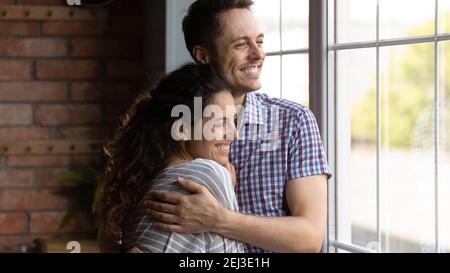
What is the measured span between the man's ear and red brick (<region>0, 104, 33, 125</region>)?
1.69 metres

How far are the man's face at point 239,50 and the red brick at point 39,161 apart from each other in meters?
1.75

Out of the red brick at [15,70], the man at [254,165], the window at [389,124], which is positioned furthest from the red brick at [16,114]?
the man at [254,165]

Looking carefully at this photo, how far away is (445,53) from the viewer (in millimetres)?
1545

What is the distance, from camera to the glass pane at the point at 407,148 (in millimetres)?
1604

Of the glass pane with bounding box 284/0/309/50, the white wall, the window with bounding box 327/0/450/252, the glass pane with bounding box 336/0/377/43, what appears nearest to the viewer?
the window with bounding box 327/0/450/252

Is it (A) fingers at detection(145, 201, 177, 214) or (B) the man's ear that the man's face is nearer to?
(B) the man's ear

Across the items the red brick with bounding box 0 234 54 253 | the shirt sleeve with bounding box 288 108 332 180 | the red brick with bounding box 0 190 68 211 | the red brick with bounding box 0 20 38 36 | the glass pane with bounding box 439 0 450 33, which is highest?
the red brick with bounding box 0 20 38 36

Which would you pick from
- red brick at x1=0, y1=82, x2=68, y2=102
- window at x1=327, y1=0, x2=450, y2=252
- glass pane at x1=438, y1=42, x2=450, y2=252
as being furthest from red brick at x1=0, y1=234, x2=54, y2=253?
glass pane at x1=438, y1=42, x2=450, y2=252

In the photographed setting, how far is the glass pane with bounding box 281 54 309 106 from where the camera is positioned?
81.6 inches

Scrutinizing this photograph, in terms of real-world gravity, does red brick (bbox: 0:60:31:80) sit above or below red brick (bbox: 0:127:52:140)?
above

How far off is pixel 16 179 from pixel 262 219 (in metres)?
2.05

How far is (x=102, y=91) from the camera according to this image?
3.10 metres

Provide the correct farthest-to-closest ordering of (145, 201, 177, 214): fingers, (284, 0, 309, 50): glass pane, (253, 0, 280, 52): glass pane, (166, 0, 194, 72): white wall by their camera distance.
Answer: (166, 0, 194, 72): white wall, (253, 0, 280, 52): glass pane, (284, 0, 309, 50): glass pane, (145, 201, 177, 214): fingers

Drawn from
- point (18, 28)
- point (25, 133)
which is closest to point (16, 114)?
point (25, 133)
